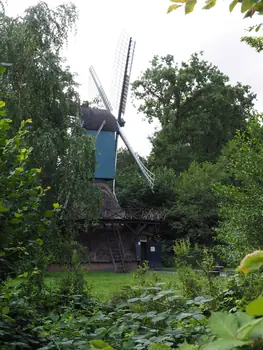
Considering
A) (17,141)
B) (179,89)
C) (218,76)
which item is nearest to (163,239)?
(179,89)

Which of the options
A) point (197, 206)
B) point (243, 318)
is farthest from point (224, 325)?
point (197, 206)

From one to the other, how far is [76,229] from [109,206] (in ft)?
46.9

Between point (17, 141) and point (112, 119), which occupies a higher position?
point (112, 119)

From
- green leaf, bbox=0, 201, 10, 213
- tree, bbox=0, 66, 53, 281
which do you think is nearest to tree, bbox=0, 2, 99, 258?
tree, bbox=0, 66, 53, 281

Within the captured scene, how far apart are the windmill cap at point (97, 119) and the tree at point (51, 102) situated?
13.4 meters

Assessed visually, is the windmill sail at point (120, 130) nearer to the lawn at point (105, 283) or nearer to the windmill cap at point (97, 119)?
the windmill cap at point (97, 119)

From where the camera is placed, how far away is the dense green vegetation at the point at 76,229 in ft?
11.1

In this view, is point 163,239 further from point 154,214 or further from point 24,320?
point 24,320

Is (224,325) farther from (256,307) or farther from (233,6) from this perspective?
(233,6)

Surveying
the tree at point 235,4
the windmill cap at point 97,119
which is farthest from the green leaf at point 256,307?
the windmill cap at point 97,119

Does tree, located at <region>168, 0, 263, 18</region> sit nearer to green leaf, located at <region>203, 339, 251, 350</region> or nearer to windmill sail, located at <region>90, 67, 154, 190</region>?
green leaf, located at <region>203, 339, 251, 350</region>

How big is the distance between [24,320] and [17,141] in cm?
169

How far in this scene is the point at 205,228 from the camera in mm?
28953

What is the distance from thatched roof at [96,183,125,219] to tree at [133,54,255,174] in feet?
36.9
